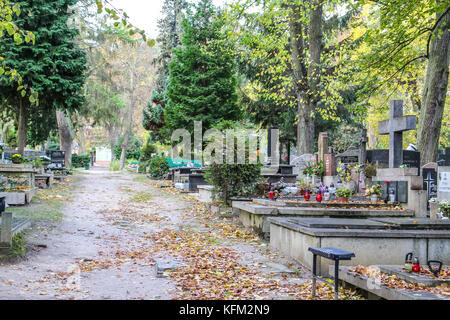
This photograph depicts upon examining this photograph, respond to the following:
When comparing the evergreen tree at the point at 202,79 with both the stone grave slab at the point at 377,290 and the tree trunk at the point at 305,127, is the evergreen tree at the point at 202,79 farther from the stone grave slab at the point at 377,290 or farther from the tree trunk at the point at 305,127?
the stone grave slab at the point at 377,290

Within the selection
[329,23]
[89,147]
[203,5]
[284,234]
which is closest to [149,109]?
[203,5]

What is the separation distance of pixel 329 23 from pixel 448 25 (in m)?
11.6

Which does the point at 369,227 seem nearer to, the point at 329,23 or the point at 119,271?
the point at 119,271

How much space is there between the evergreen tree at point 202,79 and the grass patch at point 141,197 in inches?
310

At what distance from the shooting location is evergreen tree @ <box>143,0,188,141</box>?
107ft

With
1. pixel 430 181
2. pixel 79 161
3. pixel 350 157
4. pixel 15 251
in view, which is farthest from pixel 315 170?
pixel 79 161

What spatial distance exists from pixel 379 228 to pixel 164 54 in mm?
29579

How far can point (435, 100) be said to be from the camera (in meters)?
14.7

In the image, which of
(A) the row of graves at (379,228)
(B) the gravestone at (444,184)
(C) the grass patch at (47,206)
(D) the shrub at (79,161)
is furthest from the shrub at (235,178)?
(D) the shrub at (79,161)

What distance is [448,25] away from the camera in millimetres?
13828

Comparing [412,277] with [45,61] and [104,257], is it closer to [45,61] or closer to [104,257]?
[104,257]

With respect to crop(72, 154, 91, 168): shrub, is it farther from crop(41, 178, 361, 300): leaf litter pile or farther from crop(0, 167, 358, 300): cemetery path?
crop(41, 178, 361, 300): leaf litter pile

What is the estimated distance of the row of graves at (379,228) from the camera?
529 centimetres

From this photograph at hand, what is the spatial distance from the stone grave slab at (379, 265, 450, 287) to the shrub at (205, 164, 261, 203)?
7.53 meters
